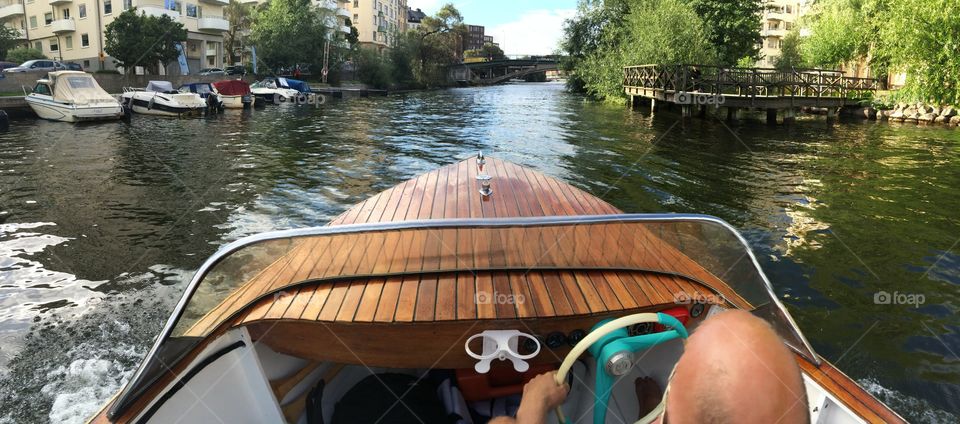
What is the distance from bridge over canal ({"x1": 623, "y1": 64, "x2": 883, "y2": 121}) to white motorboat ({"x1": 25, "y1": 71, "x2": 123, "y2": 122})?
71.7 feet

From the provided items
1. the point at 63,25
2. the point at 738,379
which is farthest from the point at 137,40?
the point at 738,379

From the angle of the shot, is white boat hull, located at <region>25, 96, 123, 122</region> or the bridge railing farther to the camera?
the bridge railing

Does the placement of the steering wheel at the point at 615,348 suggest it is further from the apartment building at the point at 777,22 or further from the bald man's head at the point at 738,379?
the apartment building at the point at 777,22

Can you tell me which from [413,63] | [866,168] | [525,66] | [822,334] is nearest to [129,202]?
[822,334]

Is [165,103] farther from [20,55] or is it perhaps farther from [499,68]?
[499,68]

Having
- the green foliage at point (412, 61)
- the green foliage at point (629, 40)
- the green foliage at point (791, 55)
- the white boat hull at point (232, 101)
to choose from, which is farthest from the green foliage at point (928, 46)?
the green foliage at point (412, 61)

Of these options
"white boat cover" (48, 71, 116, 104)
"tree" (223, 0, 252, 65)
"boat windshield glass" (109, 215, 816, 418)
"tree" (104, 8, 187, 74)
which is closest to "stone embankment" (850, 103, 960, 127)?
"boat windshield glass" (109, 215, 816, 418)

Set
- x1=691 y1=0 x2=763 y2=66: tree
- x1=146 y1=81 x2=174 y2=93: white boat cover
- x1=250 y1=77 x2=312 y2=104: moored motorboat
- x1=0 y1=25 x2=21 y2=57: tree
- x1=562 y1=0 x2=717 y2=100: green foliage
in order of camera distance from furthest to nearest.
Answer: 1. x1=0 y1=25 x2=21 y2=57: tree
2. x1=691 y1=0 x2=763 y2=66: tree
3. x1=250 y1=77 x2=312 y2=104: moored motorboat
4. x1=562 y1=0 x2=717 y2=100: green foliage
5. x1=146 y1=81 x2=174 y2=93: white boat cover

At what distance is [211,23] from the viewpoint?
161 ft

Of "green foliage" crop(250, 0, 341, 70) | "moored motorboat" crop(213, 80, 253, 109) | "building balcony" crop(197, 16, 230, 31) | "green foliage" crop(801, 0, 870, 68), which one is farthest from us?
"building balcony" crop(197, 16, 230, 31)

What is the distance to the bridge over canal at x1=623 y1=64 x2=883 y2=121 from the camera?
937 inches

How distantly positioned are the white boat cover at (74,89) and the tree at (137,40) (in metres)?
15.3

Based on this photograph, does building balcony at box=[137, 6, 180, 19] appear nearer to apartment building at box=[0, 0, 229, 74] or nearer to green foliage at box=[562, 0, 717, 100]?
apartment building at box=[0, 0, 229, 74]

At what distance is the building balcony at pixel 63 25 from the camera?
45.3 metres
